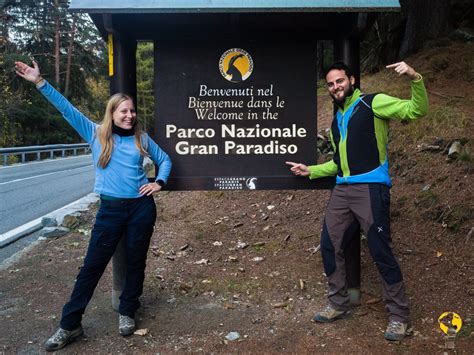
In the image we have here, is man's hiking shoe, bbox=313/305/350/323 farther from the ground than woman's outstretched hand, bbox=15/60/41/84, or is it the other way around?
woman's outstretched hand, bbox=15/60/41/84

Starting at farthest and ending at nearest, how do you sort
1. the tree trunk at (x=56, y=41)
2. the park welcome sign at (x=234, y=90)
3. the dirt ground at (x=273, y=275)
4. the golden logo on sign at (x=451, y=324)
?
the tree trunk at (x=56, y=41), the park welcome sign at (x=234, y=90), the dirt ground at (x=273, y=275), the golden logo on sign at (x=451, y=324)

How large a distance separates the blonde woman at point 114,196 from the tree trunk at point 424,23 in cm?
863

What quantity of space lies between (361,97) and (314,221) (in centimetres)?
282

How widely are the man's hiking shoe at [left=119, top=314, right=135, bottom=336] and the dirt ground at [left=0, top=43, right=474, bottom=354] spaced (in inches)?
3.0

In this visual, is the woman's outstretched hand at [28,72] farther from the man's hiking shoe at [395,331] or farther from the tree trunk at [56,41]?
the tree trunk at [56,41]

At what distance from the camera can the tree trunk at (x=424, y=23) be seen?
10.6m

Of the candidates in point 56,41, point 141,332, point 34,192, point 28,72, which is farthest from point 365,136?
point 56,41

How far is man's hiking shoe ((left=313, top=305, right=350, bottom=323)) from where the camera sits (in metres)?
3.90

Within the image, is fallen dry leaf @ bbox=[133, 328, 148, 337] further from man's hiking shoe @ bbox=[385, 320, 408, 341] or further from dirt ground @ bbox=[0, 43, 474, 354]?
man's hiking shoe @ bbox=[385, 320, 408, 341]

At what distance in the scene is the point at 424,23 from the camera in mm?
10781

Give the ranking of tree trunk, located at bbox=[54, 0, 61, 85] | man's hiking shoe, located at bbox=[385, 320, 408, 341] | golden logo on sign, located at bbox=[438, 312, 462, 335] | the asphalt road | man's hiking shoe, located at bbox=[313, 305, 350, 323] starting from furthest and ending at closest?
tree trunk, located at bbox=[54, 0, 61, 85]
the asphalt road
man's hiking shoe, located at bbox=[313, 305, 350, 323]
man's hiking shoe, located at bbox=[385, 320, 408, 341]
golden logo on sign, located at bbox=[438, 312, 462, 335]

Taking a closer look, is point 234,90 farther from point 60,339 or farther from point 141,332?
point 60,339

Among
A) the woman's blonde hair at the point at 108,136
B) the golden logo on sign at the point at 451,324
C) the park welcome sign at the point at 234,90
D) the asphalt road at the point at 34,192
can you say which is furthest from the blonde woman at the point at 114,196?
the asphalt road at the point at 34,192

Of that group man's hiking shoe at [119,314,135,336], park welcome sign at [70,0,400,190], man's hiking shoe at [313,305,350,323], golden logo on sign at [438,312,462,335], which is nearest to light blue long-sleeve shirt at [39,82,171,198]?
park welcome sign at [70,0,400,190]
